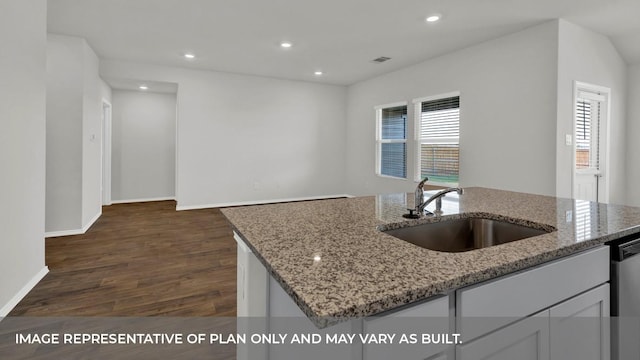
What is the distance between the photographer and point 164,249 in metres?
3.62

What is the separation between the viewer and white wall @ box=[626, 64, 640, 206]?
14.4 ft

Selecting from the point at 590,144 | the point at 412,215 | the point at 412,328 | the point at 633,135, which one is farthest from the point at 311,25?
the point at 633,135

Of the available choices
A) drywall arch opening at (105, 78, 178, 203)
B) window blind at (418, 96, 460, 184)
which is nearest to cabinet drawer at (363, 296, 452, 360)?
window blind at (418, 96, 460, 184)

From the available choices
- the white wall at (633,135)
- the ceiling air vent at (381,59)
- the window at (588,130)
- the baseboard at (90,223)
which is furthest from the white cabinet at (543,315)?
the baseboard at (90,223)

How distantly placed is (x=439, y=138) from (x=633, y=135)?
8.25 ft

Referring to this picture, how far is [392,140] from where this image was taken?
6219 mm

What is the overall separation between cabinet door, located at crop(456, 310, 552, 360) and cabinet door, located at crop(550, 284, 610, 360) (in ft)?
0.19

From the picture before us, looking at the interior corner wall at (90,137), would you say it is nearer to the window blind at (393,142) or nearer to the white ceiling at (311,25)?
the white ceiling at (311,25)

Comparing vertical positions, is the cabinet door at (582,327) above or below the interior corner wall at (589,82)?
below

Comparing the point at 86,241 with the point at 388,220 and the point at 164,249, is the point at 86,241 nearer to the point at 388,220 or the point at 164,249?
the point at 164,249

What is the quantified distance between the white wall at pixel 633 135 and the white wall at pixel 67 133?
7.41 metres

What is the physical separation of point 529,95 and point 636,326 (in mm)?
3228

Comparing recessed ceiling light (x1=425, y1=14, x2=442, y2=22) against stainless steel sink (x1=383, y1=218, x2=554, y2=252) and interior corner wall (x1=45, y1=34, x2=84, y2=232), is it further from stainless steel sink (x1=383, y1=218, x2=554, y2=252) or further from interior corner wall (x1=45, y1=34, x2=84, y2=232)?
interior corner wall (x1=45, y1=34, x2=84, y2=232)

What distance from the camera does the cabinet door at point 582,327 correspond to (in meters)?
1.03
